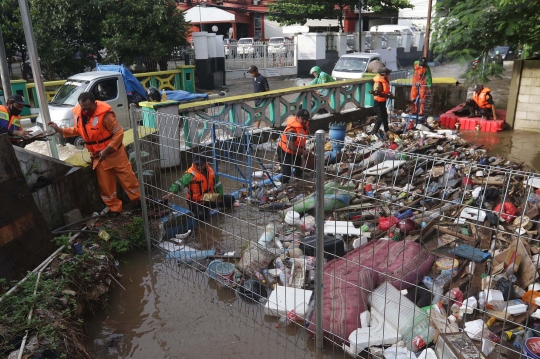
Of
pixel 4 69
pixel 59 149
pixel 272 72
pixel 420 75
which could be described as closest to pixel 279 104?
pixel 420 75

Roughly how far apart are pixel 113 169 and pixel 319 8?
25010 millimetres

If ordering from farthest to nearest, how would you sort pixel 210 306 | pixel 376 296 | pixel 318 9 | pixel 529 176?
pixel 318 9 < pixel 210 306 < pixel 376 296 < pixel 529 176

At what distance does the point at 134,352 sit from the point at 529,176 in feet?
10.9

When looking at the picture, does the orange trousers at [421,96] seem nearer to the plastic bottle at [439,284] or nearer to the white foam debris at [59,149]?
the white foam debris at [59,149]

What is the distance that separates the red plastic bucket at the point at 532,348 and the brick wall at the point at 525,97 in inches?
371

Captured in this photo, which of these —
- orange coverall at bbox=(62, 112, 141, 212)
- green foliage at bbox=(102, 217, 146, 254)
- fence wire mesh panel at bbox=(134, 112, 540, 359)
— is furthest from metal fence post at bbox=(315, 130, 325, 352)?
orange coverall at bbox=(62, 112, 141, 212)

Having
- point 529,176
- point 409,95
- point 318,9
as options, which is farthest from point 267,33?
point 529,176

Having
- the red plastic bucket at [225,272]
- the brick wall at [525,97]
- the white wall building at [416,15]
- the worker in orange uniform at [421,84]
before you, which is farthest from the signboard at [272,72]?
the red plastic bucket at [225,272]

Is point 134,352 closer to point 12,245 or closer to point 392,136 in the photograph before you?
point 12,245

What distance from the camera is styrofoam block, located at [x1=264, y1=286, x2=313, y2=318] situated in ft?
13.2

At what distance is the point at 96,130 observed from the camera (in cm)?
568

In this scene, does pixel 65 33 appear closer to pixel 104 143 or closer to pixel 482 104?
pixel 104 143

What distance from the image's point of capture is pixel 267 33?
39.3 metres

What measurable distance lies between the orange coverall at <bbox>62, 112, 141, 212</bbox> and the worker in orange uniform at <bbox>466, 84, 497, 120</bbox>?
8711 millimetres
